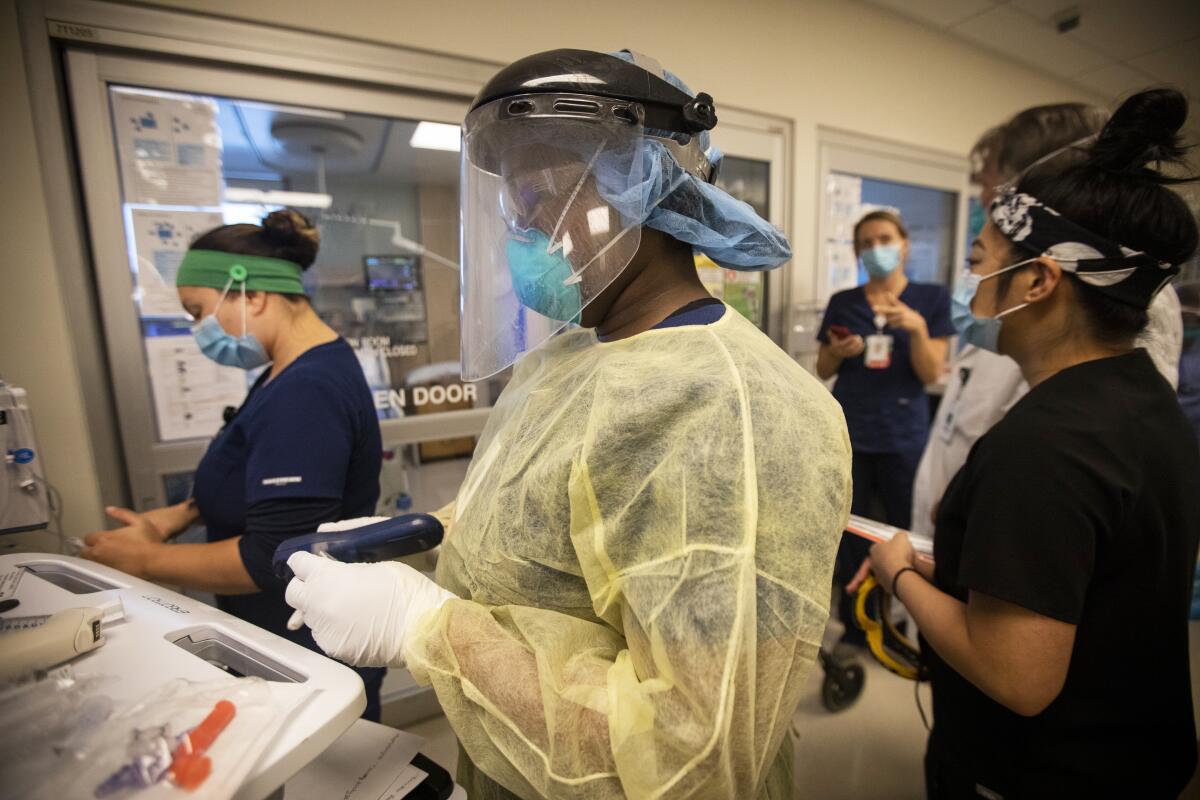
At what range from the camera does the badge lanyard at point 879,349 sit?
202cm

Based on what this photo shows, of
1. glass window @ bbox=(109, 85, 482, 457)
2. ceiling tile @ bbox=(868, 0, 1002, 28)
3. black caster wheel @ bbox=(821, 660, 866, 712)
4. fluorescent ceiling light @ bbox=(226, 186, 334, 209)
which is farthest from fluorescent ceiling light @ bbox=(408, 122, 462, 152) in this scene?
black caster wheel @ bbox=(821, 660, 866, 712)

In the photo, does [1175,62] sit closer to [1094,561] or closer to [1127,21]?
[1127,21]

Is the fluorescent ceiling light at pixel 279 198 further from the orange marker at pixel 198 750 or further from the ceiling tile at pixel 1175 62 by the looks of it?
the ceiling tile at pixel 1175 62

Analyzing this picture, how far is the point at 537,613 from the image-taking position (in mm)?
610

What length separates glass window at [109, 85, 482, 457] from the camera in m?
1.42

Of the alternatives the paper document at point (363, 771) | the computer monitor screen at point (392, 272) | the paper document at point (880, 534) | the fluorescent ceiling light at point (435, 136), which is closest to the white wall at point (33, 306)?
the computer monitor screen at point (392, 272)

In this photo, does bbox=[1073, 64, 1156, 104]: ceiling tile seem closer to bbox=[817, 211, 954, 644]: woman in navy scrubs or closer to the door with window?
bbox=[817, 211, 954, 644]: woman in navy scrubs

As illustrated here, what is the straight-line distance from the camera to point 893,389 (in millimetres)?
2061

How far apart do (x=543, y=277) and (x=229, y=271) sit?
2.80ft

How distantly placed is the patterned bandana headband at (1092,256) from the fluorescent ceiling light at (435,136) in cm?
157

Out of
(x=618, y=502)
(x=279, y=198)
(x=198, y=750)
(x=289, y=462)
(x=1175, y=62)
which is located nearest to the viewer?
(x=198, y=750)

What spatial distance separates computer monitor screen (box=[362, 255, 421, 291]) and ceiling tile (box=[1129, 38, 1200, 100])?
4.06 metres

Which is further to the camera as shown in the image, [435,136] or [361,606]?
[435,136]

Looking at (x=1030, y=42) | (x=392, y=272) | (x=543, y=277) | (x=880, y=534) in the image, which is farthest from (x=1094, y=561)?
(x=1030, y=42)
